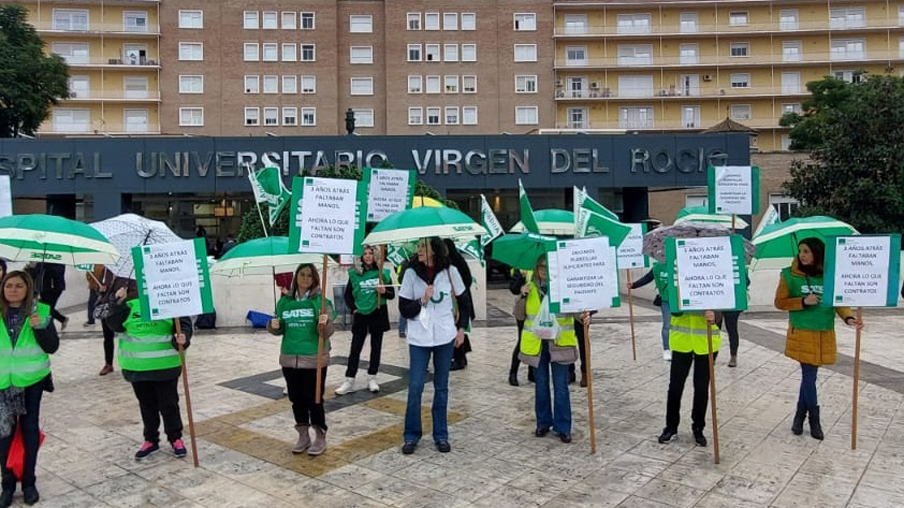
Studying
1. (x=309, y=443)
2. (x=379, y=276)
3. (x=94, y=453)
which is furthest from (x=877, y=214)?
(x=94, y=453)

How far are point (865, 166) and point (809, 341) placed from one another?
17201mm

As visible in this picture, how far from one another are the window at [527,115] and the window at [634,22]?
10.3 metres

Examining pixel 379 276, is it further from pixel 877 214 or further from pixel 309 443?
pixel 877 214

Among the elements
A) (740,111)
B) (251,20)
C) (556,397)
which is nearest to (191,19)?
(251,20)

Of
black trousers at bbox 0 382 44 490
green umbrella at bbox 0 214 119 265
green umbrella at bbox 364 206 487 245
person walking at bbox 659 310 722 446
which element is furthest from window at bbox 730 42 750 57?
black trousers at bbox 0 382 44 490

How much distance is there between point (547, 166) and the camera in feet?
74.4

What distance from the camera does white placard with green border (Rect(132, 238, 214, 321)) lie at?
5074mm

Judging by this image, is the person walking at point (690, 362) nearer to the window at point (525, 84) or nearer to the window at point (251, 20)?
the window at point (525, 84)

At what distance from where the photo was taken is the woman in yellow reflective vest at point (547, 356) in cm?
564

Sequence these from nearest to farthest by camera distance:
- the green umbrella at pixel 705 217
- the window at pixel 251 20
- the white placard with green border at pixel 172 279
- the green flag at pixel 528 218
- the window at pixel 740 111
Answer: the white placard with green border at pixel 172 279 → the green flag at pixel 528 218 → the green umbrella at pixel 705 217 → the window at pixel 251 20 → the window at pixel 740 111

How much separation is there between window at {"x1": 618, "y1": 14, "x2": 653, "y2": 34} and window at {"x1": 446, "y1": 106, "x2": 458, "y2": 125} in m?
15.8

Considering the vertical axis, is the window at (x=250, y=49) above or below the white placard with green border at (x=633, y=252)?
above

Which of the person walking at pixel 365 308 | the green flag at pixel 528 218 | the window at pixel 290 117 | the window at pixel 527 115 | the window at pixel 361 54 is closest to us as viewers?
the green flag at pixel 528 218

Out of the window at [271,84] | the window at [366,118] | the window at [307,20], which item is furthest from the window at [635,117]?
the window at [271,84]
